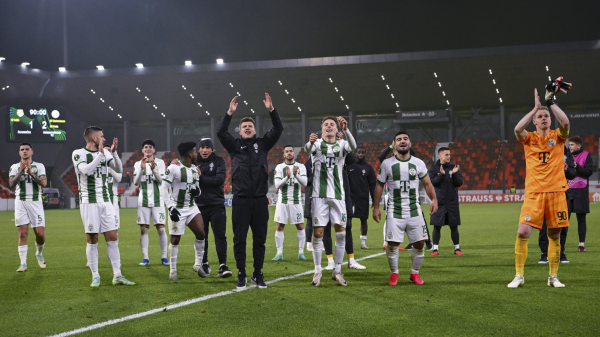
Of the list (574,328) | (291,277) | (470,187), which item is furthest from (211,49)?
(574,328)

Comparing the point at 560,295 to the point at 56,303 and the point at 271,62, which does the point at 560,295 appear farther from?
the point at 271,62

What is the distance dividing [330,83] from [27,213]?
3340 centimetres

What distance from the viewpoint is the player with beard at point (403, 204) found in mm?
7172

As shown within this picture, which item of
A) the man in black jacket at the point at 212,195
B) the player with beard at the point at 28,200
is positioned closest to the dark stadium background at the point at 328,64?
the player with beard at the point at 28,200

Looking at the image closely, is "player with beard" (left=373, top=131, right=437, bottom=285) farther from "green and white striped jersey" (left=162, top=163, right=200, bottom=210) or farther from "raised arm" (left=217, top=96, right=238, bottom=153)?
"green and white striped jersey" (left=162, top=163, right=200, bottom=210)

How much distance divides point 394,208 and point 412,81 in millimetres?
34653

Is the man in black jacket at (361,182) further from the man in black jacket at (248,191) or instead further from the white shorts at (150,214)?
Answer: the man in black jacket at (248,191)

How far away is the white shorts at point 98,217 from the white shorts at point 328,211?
2908 millimetres

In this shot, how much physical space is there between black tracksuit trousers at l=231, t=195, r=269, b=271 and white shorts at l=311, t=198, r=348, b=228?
739 mm

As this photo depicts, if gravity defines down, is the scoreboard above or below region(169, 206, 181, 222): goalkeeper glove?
above

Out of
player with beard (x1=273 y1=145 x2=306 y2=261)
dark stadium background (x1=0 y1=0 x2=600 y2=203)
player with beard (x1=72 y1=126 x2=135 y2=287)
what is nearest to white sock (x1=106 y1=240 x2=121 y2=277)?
player with beard (x1=72 y1=126 x2=135 y2=287)

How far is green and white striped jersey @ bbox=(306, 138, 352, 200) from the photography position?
24.3 ft

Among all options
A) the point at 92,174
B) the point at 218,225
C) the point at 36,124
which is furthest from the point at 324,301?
the point at 36,124

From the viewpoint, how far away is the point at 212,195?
8.28m
